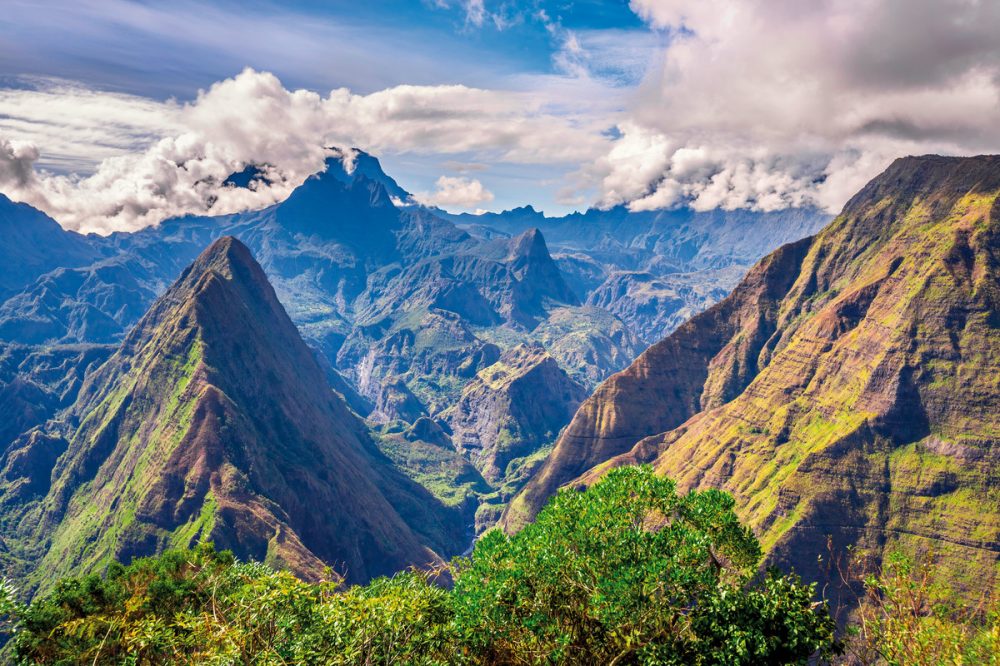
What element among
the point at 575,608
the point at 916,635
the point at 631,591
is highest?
the point at 631,591

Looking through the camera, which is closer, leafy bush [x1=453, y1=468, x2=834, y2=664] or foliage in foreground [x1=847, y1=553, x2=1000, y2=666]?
leafy bush [x1=453, y1=468, x2=834, y2=664]

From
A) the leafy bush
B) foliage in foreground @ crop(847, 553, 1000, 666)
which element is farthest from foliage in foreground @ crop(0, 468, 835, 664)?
foliage in foreground @ crop(847, 553, 1000, 666)

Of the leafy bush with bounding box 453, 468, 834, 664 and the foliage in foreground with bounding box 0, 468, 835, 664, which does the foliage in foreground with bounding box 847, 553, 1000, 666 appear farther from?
the leafy bush with bounding box 453, 468, 834, 664

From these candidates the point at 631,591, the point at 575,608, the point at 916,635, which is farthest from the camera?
the point at 575,608

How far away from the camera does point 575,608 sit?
3903cm

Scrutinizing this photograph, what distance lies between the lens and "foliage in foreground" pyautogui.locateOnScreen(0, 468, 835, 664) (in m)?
34.6

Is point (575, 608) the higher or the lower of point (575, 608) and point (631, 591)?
the lower

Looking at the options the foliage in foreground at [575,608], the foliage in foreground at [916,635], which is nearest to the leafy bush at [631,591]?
the foliage in foreground at [575,608]

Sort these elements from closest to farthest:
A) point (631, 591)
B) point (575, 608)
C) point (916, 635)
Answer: point (631, 591) → point (916, 635) → point (575, 608)

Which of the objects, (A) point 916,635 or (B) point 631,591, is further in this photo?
(A) point 916,635

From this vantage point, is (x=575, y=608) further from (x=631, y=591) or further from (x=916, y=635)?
(x=916, y=635)

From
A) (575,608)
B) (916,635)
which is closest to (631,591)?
(575,608)

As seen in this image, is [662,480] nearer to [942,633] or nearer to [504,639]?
[504,639]

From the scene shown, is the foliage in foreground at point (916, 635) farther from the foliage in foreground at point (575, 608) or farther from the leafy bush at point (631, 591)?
the leafy bush at point (631, 591)
